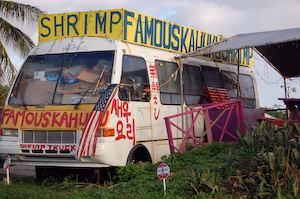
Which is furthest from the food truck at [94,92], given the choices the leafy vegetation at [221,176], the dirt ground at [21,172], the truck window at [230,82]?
the truck window at [230,82]

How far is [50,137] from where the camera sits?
7.27 meters

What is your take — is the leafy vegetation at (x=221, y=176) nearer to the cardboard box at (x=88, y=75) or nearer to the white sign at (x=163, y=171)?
the white sign at (x=163, y=171)

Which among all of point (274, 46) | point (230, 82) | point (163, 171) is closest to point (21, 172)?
point (163, 171)

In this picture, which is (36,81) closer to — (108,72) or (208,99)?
(108,72)

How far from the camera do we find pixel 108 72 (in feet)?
24.6

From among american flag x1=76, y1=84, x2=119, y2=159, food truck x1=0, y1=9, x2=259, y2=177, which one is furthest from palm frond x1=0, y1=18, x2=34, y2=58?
american flag x1=76, y1=84, x2=119, y2=159

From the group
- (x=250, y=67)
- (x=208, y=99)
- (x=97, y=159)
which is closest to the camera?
(x=97, y=159)

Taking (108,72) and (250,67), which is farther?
(250,67)

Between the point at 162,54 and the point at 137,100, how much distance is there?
→ 1917 mm

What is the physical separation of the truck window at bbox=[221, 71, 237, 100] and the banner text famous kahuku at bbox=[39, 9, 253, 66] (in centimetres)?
221

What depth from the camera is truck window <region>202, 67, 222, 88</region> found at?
10711 millimetres

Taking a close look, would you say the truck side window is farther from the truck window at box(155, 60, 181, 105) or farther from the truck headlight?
the truck headlight

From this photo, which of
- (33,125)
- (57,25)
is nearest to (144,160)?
(33,125)

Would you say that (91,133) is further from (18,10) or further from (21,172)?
(18,10)
